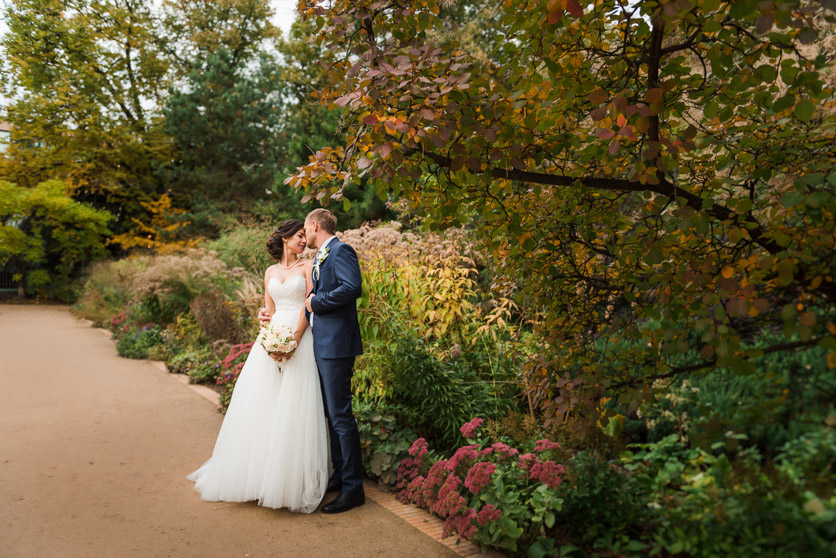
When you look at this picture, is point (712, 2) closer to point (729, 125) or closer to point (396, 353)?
point (729, 125)

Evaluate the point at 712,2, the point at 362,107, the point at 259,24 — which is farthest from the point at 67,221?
the point at 712,2

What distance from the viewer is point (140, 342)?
10930 mm

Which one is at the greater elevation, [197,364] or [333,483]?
[197,364]

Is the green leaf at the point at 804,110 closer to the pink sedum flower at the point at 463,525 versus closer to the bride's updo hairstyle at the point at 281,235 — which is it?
the pink sedum flower at the point at 463,525

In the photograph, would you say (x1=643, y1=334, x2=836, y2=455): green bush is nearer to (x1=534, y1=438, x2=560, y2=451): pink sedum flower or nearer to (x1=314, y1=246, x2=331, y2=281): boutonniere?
(x1=534, y1=438, x2=560, y2=451): pink sedum flower

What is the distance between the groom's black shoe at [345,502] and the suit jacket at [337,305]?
97 centimetres

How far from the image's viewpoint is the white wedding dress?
4.09m

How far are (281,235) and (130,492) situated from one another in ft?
7.49

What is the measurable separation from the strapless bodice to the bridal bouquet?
0.32 m

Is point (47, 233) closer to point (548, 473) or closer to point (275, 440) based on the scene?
point (275, 440)

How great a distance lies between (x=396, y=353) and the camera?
17.3 feet

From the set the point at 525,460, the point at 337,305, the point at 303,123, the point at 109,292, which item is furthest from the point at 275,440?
the point at 303,123

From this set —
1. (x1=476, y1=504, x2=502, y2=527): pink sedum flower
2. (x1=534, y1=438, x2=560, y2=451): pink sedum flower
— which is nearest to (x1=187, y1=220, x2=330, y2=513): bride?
Answer: (x1=476, y1=504, x2=502, y2=527): pink sedum flower

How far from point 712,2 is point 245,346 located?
243 inches
